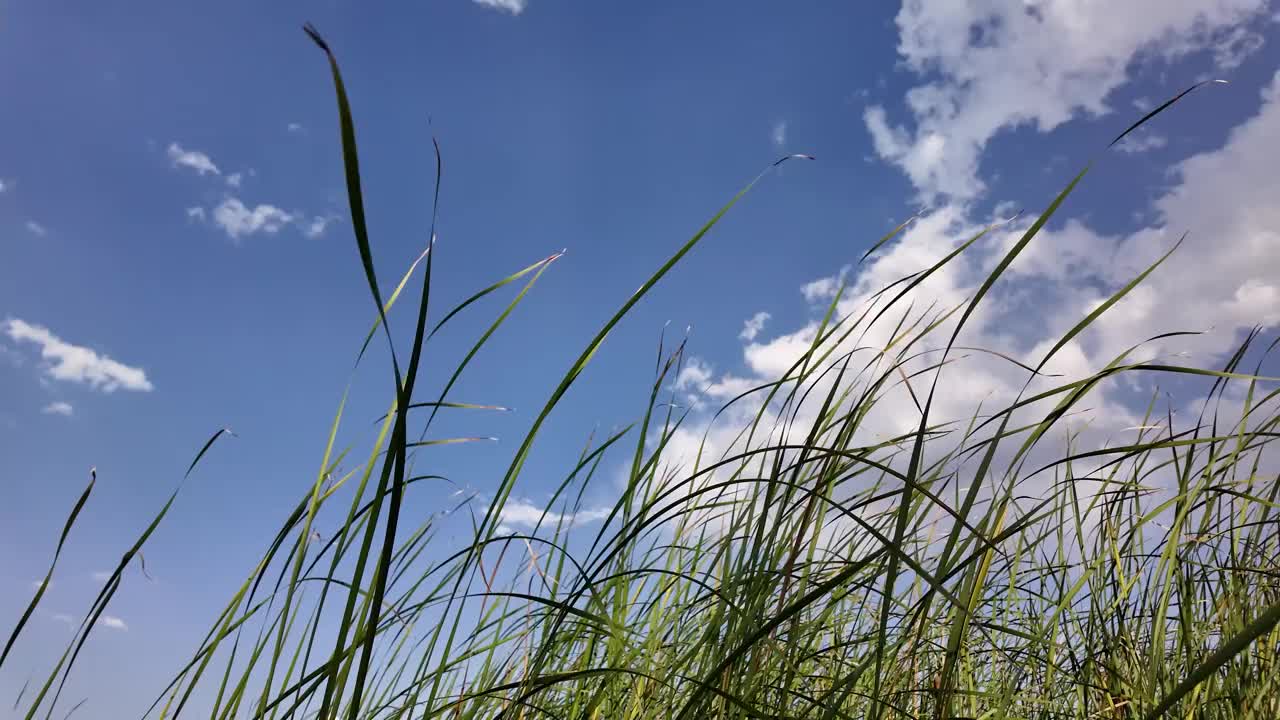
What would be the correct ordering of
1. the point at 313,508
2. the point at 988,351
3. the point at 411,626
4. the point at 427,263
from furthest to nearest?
Answer: the point at 411,626
the point at 988,351
the point at 313,508
the point at 427,263

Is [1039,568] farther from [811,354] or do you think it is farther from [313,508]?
[313,508]

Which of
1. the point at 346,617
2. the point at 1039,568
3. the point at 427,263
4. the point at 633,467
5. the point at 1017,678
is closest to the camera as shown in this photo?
the point at 427,263

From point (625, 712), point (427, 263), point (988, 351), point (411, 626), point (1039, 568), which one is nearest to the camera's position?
point (427, 263)

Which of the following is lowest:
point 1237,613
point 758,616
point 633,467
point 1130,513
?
point 758,616

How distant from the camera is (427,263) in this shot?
0.73 metres

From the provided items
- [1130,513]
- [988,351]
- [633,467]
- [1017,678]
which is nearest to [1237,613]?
[1130,513]

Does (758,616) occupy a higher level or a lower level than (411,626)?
lower

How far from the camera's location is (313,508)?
1.10m

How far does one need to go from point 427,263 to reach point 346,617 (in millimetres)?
397

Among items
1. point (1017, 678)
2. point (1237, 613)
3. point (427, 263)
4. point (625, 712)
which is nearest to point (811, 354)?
point (427, 263)

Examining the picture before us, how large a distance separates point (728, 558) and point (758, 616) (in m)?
0.17

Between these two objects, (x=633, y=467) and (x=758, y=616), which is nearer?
(x=758, y=616)

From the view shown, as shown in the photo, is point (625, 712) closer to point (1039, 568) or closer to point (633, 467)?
point (633, 467)

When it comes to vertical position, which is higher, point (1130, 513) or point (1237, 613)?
point (1130, 513)
